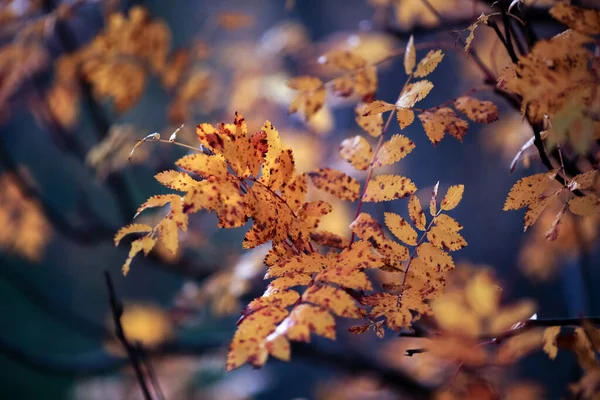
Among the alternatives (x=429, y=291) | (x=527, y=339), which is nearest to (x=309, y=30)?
(x=527, y=339)

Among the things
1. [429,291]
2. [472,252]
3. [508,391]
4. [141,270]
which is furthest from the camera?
[141,270]

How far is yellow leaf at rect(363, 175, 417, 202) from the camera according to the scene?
71 cm

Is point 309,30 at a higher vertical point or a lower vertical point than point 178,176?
lower

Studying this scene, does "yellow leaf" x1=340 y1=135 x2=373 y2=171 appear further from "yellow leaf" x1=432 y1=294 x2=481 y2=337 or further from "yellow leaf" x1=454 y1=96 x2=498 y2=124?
"yellow leaf" x1=432 y1=294 x2=481 y2=337

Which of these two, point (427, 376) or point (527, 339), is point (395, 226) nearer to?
point (527, 339)

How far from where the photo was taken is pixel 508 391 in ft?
5.89

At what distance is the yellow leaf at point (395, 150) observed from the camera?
0.73 meters

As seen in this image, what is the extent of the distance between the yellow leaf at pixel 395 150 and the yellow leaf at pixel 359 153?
18 millimetres

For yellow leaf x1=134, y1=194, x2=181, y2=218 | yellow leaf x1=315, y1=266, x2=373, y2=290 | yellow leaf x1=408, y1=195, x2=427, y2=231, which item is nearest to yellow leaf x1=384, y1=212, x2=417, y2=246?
yellow leaf x1=408, y1=195, x2=427, y2=231

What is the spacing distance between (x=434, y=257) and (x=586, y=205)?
8.6 inches

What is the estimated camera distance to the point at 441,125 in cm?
72

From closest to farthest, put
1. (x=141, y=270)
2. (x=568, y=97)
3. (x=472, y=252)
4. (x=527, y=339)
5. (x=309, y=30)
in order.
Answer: (x=568, y=97)
(x=527, y=339)
(x=472, y=252)
(x=309, y=30)
(x=141, y=270)

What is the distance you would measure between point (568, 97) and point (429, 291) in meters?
0.32

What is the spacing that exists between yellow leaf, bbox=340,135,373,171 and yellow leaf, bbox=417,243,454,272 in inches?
6.8
